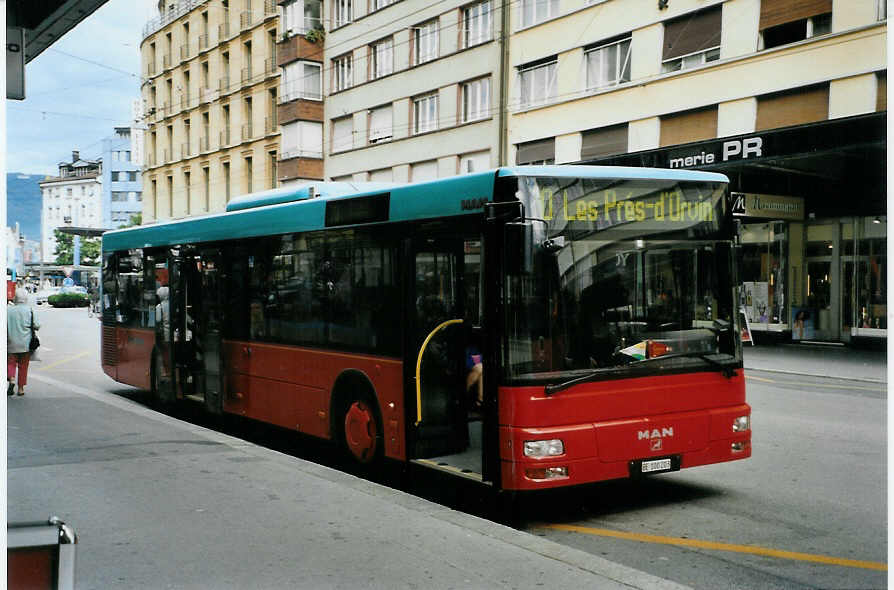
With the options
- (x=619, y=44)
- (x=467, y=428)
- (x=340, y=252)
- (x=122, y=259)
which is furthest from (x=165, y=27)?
(x=619, y=44)

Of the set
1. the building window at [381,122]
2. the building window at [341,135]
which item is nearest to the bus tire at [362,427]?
the building window at [341,135]

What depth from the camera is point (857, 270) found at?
22.2 m

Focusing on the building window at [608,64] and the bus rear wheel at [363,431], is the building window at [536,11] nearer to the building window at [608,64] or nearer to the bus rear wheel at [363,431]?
the building window at [608,64]

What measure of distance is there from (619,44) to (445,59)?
6.93m

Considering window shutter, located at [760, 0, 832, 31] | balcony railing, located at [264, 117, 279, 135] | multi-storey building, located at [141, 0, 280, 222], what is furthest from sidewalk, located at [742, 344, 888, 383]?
multi-storey building, located at [141, 0, 280, 222]

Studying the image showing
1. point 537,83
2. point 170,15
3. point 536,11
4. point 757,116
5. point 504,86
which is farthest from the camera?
point 504,86

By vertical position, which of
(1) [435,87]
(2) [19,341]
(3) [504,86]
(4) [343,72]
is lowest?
(2) [19,341]

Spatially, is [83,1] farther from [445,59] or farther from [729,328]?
[445,59]

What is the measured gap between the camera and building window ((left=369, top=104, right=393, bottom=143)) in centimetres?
2706

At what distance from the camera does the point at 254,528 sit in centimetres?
562

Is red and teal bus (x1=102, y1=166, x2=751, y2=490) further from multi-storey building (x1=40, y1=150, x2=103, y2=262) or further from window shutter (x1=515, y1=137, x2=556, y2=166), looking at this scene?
window shutter (x1=515, y1=137, x2=556, y2=166)

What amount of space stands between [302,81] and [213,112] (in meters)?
4.28

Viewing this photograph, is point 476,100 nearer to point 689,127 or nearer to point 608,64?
point 608,64

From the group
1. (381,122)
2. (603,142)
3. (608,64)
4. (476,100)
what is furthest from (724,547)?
(476,100)
